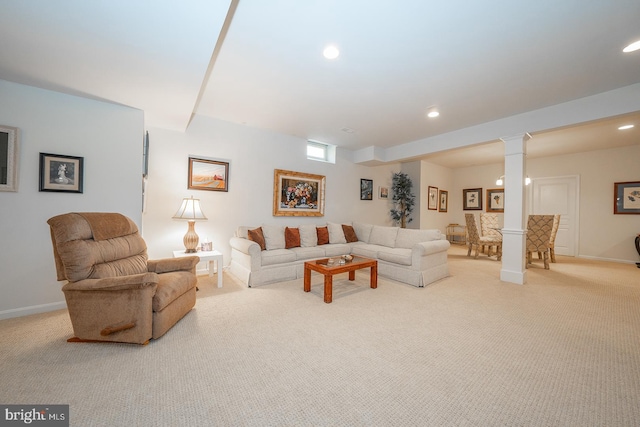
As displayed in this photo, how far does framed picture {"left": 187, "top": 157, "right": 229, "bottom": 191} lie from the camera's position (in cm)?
401

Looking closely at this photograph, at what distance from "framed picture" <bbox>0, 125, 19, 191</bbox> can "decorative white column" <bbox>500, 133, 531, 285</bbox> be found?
6239 mm

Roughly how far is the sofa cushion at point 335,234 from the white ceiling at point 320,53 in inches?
90.1

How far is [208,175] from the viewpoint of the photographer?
4145mm

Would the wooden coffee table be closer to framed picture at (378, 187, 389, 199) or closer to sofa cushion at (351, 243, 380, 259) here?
sofa cushion at (351, 243, 380, 259)

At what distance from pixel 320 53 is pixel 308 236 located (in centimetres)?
298

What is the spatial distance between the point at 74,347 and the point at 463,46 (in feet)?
13.8

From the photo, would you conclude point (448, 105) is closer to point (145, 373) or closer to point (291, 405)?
point (291, 405)

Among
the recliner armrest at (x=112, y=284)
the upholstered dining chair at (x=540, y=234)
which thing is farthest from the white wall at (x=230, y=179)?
the upholstered dining chair at (x=540, y=234)

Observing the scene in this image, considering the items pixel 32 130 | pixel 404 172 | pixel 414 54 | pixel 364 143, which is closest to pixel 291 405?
pixel 414 54

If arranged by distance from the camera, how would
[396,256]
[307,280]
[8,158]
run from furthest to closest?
[396,256], [307,280], [8,158]

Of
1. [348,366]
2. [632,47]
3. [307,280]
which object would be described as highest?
[632,47]

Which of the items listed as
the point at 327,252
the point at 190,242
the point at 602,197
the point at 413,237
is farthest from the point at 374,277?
the point at 602,197

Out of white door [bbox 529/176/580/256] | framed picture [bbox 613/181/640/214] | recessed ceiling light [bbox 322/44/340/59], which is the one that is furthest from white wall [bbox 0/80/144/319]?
framed picture [bbox 613/181/640/214]

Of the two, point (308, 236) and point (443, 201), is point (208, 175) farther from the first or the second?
point (443, 201)
